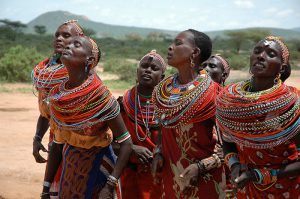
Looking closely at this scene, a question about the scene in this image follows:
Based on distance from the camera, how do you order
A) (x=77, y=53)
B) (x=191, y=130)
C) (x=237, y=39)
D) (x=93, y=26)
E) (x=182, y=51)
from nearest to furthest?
(x=77, y=53), (x=191, y=130), (x=182, y=51), (x=237, y=39), (x=93, y=26)

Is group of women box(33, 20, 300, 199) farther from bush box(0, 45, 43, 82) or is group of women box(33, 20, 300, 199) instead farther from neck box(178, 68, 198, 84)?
bush box(0, 45, 43, 82)

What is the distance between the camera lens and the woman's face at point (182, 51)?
3541 mm

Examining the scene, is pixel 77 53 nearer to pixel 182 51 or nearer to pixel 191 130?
pixel 182 51

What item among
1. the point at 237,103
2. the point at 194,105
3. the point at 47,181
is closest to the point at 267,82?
the point at 237,103

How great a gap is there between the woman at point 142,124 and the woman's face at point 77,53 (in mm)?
1062

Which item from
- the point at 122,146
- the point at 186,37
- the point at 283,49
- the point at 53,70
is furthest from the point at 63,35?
the point at 283,49

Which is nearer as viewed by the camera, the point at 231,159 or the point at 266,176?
the point at 266,176

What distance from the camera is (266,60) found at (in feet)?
9.81

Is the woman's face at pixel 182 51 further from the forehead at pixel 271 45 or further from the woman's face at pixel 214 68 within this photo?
the woman's face at pixel 214 68

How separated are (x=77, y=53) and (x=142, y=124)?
1214 millimetres

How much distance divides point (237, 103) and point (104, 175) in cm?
108

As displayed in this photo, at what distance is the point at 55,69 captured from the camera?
4.14m

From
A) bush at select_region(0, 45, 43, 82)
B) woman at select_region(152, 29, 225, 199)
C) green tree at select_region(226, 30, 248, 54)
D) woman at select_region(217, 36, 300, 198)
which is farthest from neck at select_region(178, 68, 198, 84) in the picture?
green tree at select_region(226, 30, 248, 54)

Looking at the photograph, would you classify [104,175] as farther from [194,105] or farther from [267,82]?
[267,82]
